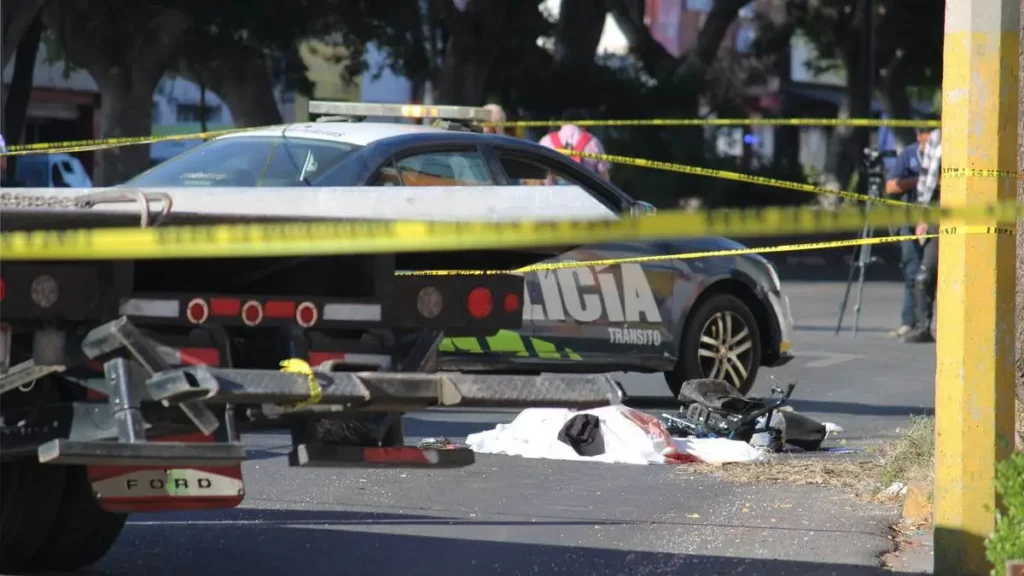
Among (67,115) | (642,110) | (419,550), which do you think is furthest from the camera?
(67,115)

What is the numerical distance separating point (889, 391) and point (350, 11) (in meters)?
17.3

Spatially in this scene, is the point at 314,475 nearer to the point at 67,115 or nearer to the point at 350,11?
the point at 350,11

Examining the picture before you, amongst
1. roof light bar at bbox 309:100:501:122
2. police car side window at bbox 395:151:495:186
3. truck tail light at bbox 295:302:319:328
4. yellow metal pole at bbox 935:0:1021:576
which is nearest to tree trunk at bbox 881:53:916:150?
roof light bar at bbox 309:100:501:122

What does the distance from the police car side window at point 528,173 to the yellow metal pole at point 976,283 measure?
4.41 meters

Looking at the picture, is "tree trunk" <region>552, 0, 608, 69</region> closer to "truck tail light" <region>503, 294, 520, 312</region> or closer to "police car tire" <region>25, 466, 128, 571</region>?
"police car tire" <region>25, 466, 128, 571</region>

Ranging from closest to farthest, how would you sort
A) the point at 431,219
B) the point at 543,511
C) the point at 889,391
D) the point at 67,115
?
1. the point at 431,219
2. the point at 543,511
3. the point at 889,391
4. the point at 67,115

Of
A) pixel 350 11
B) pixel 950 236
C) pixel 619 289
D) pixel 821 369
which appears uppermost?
pixel 350 11

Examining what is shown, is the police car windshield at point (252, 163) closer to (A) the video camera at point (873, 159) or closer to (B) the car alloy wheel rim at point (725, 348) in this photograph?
(B) the car alloy wheel rim at point (725, 348)

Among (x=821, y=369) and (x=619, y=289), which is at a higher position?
(x=619, y=289)

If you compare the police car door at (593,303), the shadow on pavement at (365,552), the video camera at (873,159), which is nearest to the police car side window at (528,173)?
the police car door at (593,303)

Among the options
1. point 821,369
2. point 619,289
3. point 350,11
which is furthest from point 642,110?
point 619,289

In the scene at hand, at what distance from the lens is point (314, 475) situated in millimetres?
8297

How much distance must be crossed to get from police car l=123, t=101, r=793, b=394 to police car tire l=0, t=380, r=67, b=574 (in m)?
2.89

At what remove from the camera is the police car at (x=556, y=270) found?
29.9 ft
